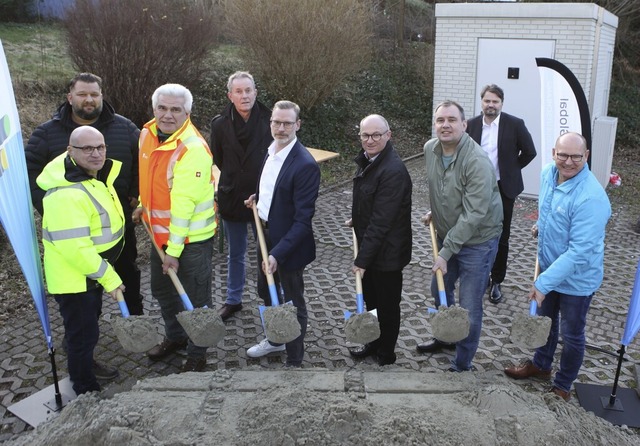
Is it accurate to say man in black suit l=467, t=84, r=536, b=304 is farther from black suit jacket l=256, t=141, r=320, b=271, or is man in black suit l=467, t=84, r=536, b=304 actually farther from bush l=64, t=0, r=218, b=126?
bush l=64, t=0, r=218, b=126

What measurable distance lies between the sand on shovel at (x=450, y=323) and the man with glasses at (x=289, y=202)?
110 centimetres

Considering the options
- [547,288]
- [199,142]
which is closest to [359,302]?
[547,288]

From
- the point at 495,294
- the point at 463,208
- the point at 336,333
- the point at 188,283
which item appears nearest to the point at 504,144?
the point at 495,294

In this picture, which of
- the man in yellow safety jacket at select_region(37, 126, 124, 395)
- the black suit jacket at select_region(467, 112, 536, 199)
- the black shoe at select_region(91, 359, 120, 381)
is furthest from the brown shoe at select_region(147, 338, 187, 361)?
the black suit jacket at select_region(467, 112, 536, 199)

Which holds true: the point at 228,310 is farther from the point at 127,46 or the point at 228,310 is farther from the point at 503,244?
the point at 127,46

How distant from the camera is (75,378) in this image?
399 centimetres

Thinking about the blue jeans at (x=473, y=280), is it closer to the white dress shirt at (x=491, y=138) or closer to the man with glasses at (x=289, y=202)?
the man with glasses at (x=289, y=202)

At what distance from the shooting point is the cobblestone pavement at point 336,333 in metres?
4.50

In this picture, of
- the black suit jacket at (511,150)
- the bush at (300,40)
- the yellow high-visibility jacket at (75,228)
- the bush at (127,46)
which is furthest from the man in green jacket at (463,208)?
the bush at (300,40)

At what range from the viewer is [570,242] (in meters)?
3.69

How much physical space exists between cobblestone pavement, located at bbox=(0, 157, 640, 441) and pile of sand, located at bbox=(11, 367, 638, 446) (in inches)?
22.8

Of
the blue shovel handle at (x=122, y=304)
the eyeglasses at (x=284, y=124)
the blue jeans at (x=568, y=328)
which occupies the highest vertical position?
the eyeglasses at (x=284, y=124)

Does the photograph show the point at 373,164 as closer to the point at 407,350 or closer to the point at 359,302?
the point at 359,302

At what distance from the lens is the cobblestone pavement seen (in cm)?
450
